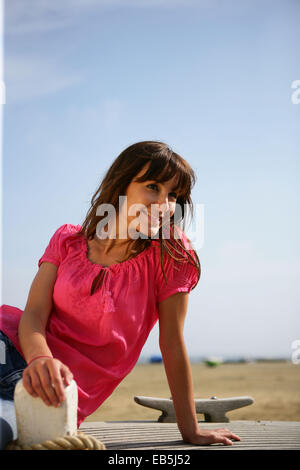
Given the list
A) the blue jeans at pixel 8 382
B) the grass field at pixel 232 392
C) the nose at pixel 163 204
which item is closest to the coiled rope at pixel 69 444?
the blue jeans at pixel 8 382

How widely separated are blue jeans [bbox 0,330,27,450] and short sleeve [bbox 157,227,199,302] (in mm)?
593

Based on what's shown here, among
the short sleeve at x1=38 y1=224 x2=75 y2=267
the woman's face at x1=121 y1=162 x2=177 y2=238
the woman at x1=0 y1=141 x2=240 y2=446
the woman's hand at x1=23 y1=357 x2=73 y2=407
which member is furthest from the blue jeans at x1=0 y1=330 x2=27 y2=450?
the woman's face at x1=121 y1=162 x2=177 y2=238

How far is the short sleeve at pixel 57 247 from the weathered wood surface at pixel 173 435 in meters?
0.78

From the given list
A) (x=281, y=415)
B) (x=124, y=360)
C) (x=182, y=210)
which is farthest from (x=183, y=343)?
(x=281, y=415)

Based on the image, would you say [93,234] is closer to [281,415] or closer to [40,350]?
[40,350]

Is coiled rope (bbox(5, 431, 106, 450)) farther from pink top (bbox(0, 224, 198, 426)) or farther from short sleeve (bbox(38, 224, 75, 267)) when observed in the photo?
short sleeve (bbox(38, 224, 75, 267))

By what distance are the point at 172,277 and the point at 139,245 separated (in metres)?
0.20

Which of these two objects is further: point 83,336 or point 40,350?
point 83,336

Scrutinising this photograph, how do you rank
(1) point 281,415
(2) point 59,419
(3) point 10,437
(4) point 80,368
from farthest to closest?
(1) point 281,415 → (4) point 80,368 → (3) point 10,437 → (2) point 59,419

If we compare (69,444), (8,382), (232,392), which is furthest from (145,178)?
(232,392)

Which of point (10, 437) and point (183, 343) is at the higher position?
point (183, 343)

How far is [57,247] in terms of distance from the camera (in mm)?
2268

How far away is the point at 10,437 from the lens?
1652 mm

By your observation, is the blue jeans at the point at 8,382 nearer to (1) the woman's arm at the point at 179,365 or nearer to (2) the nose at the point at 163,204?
(1) the woman's arm at the point at 179,365
